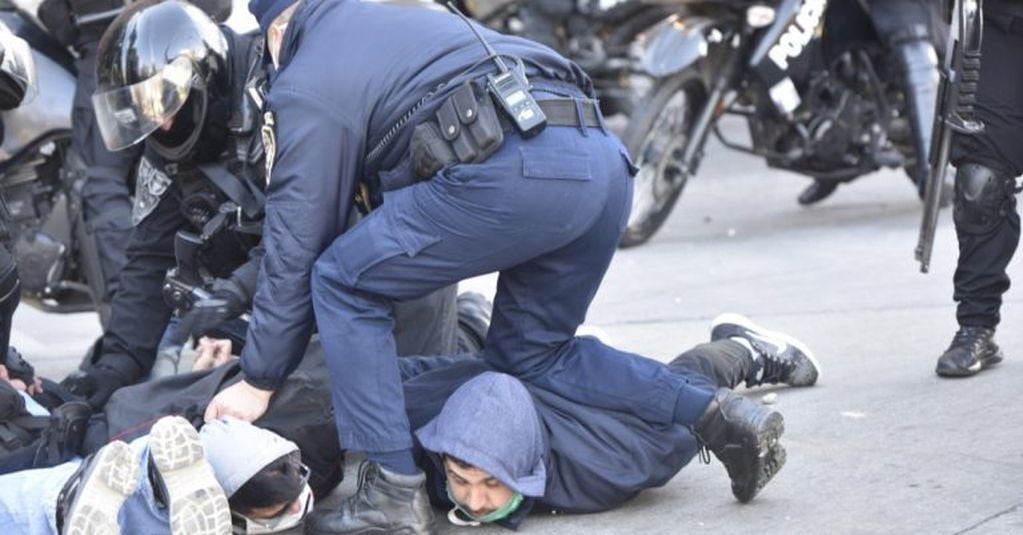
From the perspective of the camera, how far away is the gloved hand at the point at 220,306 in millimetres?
4863

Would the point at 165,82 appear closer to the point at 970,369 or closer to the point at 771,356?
the point at 771,356

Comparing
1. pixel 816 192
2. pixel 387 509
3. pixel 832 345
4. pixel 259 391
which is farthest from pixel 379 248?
pixel 816 192

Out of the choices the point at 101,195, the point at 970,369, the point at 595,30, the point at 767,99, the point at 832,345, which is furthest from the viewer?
the point at 595,30

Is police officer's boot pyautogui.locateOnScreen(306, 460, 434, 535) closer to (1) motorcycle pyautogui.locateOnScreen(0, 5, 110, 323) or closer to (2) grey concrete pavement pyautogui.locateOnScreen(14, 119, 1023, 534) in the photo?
(2) grey concrete pavement pyautogui.locateOnScreen(14, 119, 1023, 534)

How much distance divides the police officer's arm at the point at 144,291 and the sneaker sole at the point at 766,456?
74.3 inches

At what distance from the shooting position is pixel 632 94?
11062 millimetres

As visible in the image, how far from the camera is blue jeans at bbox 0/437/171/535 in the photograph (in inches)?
163

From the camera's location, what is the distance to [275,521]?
14.4 ft

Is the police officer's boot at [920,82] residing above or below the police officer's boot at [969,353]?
below

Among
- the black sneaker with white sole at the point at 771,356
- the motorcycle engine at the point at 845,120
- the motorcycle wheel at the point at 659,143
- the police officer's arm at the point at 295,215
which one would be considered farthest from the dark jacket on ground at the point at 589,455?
the motorcycle engine at the point at 845,120

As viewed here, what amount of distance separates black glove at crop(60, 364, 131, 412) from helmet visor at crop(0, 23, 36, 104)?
783mm

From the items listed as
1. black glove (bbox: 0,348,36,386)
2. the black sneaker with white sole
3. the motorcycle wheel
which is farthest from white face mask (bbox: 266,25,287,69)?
the motorcycle wheel

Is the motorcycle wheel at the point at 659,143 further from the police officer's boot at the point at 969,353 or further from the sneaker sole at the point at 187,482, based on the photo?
the sneaker sole at the point at 187,482

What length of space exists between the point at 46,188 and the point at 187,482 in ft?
9.24
